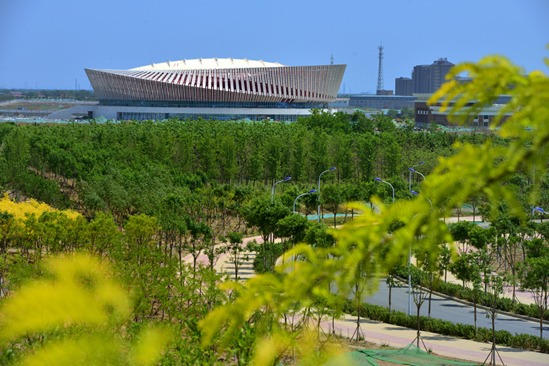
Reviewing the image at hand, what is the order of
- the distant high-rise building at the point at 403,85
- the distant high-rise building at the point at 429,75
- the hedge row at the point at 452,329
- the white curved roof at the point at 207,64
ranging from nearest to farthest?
the hedge row at the point at 452,329 → the white curved roof at the point at 207,64 → the distant high-rise building at the point at 429,75 → the distant high-rise building at the point at 403,85

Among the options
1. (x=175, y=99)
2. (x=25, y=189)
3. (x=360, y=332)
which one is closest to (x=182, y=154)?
(x=25, y=189)

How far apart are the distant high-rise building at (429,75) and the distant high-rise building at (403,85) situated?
9.19 metres

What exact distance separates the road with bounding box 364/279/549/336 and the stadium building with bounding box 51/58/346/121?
145 feet

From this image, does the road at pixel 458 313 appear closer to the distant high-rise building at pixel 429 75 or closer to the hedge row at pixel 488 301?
the hedge row at pixel 488 301

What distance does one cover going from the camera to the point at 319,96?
69250mm

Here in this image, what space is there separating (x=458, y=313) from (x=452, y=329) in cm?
235

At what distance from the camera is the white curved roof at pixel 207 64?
68625 millimetres

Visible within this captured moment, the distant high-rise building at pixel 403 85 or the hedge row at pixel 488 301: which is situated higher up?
the distant high-rise building at pixel 403 85

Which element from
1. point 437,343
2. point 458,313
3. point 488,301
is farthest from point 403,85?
point 437,343

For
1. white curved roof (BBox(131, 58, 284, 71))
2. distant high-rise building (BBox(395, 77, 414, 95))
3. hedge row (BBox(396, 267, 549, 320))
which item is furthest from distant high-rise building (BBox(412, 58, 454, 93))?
hedge row (BBox(396, 267, 549, 320))

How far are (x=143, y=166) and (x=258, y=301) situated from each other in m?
30.9

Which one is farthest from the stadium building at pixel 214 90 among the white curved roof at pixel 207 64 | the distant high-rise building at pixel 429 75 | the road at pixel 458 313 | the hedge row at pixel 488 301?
the distant high-rise building at pixel 429 75

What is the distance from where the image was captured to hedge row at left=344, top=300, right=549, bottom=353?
55.6 ft

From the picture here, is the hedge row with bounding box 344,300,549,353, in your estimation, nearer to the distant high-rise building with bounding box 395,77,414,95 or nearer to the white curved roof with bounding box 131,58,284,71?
the white curved roof with bounding box 131,58,284,71
